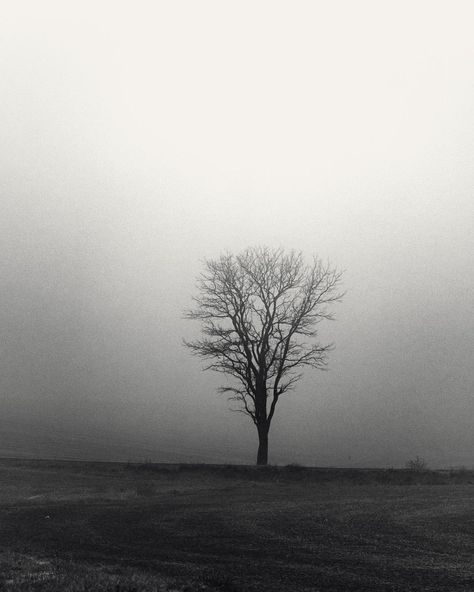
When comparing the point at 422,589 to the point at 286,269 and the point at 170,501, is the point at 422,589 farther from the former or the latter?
the point at 286,269

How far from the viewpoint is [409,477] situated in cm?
2788

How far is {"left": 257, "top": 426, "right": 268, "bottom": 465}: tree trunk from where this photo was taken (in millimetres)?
33062

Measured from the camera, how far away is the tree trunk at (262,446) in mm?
33062

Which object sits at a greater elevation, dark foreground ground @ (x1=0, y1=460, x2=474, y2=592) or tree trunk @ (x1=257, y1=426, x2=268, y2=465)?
tree trunk @ (x1=257, y1=426, x2=268, y2=465)

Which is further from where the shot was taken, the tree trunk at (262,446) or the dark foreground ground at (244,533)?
the tree trunk at (262,446)

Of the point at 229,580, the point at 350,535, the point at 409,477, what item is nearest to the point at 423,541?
the point at 350,535

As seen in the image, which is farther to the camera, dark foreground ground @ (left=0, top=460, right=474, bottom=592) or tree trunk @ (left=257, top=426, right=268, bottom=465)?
tree trunk @ (left=257, top=426, right=268, bottom=465)

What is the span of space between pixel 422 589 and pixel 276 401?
944 inches

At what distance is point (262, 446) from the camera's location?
110ft

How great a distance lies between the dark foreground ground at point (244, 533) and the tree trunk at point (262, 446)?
3826mm

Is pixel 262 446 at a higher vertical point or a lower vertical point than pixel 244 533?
higher

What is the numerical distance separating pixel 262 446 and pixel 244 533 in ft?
60.5

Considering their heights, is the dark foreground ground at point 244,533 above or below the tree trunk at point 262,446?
below

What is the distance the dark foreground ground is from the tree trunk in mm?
3826
